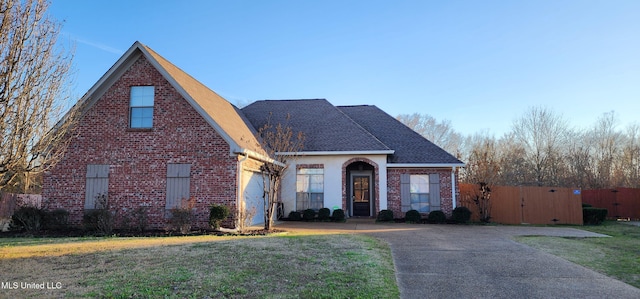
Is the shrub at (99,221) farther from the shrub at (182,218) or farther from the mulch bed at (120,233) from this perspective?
the shrub at (182,218)

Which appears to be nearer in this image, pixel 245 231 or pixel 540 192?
pixel 245 231

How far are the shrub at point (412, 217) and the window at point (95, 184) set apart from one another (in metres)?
12.0

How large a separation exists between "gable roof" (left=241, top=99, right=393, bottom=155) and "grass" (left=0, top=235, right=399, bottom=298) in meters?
8.25

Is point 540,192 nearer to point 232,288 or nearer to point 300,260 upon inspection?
point 300,260

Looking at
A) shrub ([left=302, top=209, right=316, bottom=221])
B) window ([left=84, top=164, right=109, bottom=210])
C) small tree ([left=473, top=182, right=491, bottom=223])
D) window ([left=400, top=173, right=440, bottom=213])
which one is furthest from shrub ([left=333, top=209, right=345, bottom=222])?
window ([left=84, top=164, right=109, bottom=210])

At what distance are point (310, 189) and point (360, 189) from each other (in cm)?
278

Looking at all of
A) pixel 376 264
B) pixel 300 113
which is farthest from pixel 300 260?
pixel 300 113

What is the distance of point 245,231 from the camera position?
12430mm

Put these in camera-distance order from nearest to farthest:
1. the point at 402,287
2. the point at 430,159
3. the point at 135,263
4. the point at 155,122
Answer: the point at 402,287 < the point at 135,263 < the point at 155,122 < the point at 430,159

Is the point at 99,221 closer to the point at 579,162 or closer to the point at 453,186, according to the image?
the point at 453,186

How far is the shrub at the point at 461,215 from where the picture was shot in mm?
16734

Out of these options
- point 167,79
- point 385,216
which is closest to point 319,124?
point 385,216

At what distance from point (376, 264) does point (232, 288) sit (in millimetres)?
2977

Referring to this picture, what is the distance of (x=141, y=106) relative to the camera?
1380cm
